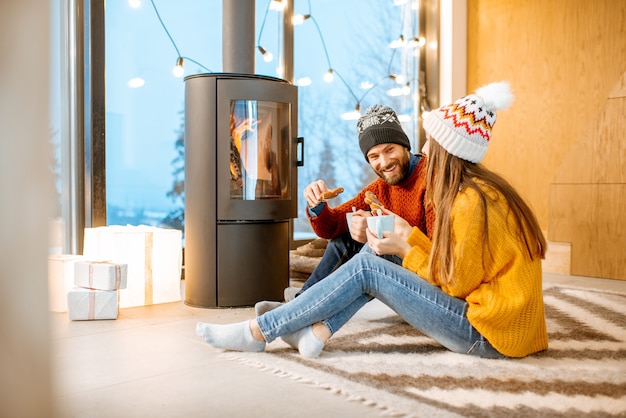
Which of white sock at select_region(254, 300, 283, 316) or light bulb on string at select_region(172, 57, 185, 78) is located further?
light bulb on string at select_region(172, 57, 185, 78)

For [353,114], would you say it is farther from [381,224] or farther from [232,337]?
[232,337]

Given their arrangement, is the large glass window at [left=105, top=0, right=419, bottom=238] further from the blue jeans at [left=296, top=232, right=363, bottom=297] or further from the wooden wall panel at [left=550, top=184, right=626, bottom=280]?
the wooden wall panel at [left=550, top=184, right=626, bottom=280]

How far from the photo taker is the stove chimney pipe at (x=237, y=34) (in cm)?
298

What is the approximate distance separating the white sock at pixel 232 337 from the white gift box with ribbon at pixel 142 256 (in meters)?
0.88

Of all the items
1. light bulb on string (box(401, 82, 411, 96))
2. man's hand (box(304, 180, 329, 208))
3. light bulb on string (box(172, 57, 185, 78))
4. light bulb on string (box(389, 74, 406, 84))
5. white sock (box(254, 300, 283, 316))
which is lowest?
white sock (box(254, 300, 283, 316))

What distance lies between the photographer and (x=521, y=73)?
4.45 metres

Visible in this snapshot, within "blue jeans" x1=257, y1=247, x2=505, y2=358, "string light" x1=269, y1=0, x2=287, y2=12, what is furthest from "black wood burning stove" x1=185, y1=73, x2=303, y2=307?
"string light" x1=269, y1=0, x2=287, y2=12

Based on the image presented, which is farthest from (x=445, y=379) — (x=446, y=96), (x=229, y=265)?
(x=446, y=96)

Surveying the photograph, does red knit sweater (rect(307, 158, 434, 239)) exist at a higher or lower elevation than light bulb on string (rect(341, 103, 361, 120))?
lower

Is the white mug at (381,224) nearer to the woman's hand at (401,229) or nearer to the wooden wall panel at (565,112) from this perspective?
the woman's hand at (401,229)

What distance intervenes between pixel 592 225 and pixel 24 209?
12.7 feet

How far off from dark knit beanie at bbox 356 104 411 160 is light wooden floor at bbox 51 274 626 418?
103 cm

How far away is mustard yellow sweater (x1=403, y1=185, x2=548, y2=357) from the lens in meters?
1.64

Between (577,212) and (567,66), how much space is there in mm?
1080
